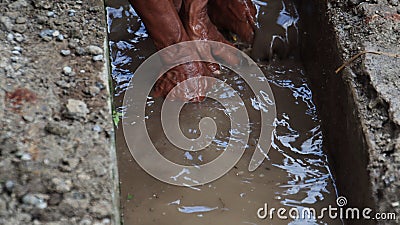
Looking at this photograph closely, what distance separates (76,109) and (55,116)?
72mm

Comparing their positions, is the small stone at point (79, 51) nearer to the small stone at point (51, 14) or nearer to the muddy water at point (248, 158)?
the small stone at point (51, 14)

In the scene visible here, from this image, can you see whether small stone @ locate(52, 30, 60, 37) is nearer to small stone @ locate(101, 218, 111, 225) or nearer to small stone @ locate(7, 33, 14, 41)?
small stone @ locate(7, 33, 14, 41)

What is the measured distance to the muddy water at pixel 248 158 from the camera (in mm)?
2410

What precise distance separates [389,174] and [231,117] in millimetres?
862

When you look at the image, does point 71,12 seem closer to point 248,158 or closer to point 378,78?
point 248,158

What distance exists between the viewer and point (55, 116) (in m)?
2.06

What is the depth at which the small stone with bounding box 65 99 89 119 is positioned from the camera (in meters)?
2.07

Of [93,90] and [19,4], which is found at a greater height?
[19,4]

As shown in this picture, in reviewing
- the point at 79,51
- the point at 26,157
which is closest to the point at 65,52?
the point at 79,51

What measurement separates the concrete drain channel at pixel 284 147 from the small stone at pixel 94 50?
0.50 meters

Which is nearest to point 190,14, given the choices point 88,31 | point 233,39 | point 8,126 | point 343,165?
point 233,39

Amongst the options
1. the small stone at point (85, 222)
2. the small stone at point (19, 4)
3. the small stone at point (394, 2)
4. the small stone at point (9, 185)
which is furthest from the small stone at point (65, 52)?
the small stone at point (394, 2)

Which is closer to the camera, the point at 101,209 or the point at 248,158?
the point at 101,209

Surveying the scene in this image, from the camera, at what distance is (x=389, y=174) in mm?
2117
